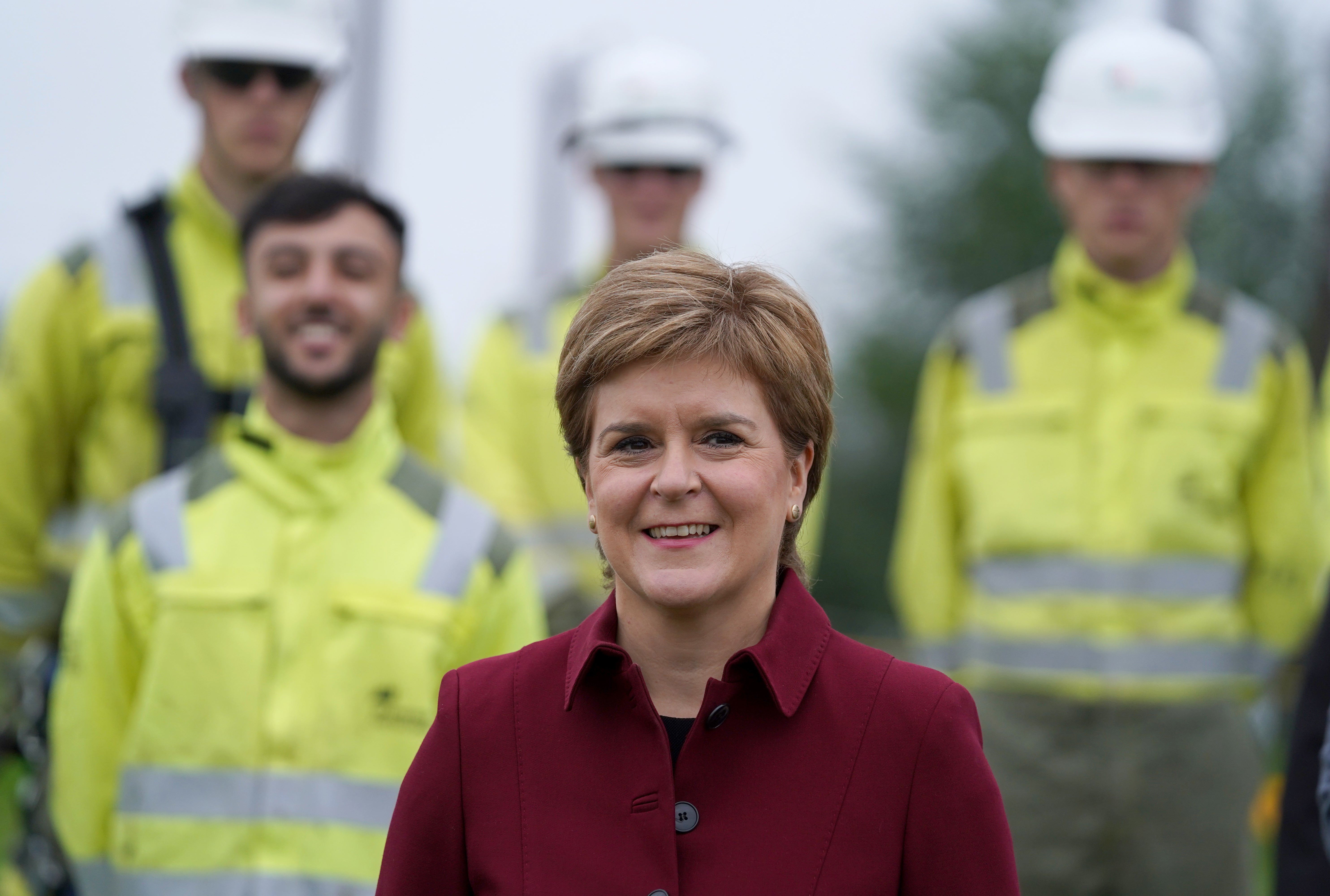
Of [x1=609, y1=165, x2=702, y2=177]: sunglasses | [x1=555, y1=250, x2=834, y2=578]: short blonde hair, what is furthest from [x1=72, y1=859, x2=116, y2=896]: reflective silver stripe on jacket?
[x1=609, y1=165, x2=702, y2=177]: sunglasses

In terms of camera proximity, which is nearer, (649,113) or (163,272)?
(163,272)

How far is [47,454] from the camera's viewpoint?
15.6 feet

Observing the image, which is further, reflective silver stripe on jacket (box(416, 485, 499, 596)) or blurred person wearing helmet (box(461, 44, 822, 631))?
blurred person wearing helmet (box(461, 44, 822, 631))

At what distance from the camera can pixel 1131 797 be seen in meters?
5.07

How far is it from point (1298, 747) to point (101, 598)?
2.54 meters

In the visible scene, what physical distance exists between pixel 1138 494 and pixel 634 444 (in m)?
3.07

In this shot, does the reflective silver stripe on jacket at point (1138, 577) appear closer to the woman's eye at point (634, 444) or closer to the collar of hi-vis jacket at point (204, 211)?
the collar of hi-vis jacket at point (204, 211)

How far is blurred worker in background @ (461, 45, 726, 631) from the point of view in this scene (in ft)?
18.7

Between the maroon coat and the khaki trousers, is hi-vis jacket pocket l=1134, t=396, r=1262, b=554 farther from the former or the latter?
the maroon coat

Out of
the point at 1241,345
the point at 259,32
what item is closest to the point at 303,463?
the point at 259,32

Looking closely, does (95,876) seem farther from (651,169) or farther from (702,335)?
(651,169)

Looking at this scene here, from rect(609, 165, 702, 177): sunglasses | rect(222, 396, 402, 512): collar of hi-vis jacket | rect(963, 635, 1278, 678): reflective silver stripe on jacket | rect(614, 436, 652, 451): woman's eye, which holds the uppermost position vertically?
rect(609, 165, 702, 177): sunglasses

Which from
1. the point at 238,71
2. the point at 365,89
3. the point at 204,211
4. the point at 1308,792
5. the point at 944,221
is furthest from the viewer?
the point at 944,221

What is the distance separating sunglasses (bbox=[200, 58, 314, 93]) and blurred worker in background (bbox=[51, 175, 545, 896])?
4.30 ft
